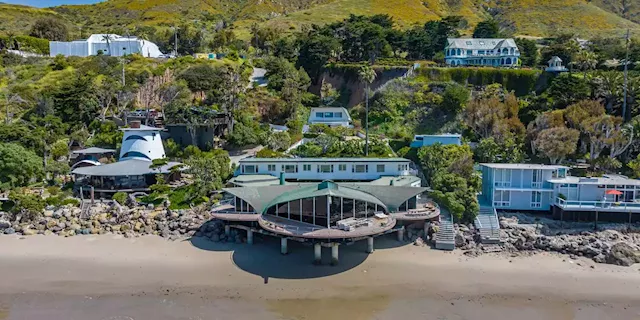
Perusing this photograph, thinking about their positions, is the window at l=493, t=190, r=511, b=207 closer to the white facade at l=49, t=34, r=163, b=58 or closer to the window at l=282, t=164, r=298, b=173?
the window at l=282, t=164, r=298, b=173

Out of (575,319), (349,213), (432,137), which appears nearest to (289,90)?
(432,137)

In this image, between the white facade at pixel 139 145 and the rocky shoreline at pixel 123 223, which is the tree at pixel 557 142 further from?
the white facade at pixel 139 145

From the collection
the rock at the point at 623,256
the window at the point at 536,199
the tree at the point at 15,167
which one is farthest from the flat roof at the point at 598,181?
the tree at the point at 15,167

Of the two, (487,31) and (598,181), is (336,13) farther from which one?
(598,181)

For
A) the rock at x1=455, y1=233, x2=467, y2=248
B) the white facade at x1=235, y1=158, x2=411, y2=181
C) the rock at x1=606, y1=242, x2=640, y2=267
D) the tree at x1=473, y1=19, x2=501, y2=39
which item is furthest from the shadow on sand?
the tree at x1=473, y1=19, x2=501, y2=39

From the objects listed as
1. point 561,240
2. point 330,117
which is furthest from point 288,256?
point 330,117
